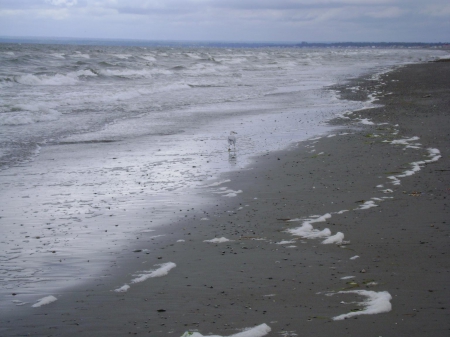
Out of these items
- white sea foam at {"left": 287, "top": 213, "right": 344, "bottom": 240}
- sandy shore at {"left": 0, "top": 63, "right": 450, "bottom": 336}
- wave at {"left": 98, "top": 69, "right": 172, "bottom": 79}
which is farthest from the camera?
wave at {"left": 98, "top": 69, "right": 172, "bottom": 79}

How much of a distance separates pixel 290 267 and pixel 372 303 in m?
1.05

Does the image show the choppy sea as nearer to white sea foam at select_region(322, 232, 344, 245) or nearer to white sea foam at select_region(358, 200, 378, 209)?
white sea foam at select_region(322, 232, 344, 245)

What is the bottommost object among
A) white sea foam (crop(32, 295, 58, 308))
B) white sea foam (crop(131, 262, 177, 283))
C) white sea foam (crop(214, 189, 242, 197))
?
white sea foam (crop(32, 295, 58, 308))

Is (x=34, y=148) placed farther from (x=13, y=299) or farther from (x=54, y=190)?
(x=13, y=299)

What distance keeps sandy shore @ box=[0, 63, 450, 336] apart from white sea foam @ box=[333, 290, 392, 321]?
22mm

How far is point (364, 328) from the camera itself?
3959mm

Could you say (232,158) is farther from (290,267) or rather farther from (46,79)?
(46,79)

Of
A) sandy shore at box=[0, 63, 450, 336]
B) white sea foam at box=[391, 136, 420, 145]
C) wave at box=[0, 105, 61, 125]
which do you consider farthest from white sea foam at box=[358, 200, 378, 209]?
wave at box=[0, 105, 61, 125]

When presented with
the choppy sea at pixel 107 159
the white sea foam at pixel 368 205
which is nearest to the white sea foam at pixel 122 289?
the choppy sea at pixel 107 159

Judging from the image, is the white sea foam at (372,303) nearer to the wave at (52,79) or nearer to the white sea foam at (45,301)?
the white sea foam at (45,301)

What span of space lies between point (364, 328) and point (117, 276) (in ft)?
7.84

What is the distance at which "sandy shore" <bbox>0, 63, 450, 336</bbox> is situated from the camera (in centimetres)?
416

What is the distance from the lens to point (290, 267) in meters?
5.25

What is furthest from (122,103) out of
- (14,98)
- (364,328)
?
(364,328)
